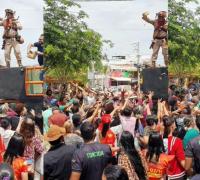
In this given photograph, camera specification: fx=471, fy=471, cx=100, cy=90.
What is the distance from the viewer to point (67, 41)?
21.1ft

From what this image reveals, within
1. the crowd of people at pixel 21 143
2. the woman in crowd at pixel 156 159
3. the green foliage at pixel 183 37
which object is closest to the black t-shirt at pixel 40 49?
the crowd of people at pixel 21 143

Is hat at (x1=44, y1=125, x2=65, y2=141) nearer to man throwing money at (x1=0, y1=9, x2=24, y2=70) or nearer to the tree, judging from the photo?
man throwing money at (x1=0, y1=9, x2=24, y2=70)

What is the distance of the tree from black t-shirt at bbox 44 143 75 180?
1953 mm

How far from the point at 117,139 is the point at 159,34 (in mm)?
1592

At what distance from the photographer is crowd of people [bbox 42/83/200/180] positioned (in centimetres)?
429

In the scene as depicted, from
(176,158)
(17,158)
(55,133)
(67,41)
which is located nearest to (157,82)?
(67,41)

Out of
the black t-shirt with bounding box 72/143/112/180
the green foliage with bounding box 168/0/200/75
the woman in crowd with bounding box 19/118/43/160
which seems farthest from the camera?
the green foliage with bounding box 168/0/200/75

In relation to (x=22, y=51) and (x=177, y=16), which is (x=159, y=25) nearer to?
(x=177, y=16)

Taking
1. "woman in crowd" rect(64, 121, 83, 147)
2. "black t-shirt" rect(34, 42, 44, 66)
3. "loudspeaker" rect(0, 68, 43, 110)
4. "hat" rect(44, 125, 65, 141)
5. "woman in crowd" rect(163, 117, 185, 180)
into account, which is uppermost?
"black t-shirt" rect(34, 42, 44, 66)

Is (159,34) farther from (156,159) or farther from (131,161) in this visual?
(131,161)

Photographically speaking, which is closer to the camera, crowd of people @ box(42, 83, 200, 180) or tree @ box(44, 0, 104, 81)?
crowd of people @ box(42, 83, 200, 180)

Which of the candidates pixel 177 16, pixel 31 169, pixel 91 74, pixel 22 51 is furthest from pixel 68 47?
pixel 31 169

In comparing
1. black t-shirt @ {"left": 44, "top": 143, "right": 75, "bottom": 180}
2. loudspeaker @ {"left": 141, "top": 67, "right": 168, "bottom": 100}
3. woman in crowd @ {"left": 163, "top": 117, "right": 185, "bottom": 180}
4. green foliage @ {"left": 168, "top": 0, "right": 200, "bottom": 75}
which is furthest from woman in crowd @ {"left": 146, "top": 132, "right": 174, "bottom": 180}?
green foliage @ {"left": 168, "top": 0, "right": 200, "bottom": 75}

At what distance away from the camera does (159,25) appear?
6410mm
